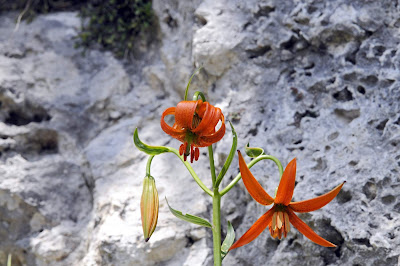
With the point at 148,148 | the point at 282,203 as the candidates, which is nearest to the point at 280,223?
the point at 282,203

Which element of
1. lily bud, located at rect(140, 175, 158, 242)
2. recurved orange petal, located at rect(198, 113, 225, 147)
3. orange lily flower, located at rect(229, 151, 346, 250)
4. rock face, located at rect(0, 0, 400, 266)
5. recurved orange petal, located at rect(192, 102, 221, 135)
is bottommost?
rock face, located at rect(0, 0, 400, 266)

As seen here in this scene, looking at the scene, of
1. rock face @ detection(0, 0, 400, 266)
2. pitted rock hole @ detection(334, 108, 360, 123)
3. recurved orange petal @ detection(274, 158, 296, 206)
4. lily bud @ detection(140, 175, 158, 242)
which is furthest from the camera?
pitted rock hole @ detection(334, 108, 360, 123)

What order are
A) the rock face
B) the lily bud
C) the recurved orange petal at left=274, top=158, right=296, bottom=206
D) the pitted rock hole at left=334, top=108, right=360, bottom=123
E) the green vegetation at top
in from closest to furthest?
the recurved orange petal at left=274, top=158, right=296, bottom=206
the lily bud
the rock face
the pitted rock hole at left=334, top=108, right=360, bottom=123
the green vegetation at top

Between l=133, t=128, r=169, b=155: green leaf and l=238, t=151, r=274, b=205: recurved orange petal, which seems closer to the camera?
l=238, t=151, r=274, b=205: recurved orange petal

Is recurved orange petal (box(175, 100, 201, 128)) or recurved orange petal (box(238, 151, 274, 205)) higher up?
recurved orange petal (box(175, 100, 201, 128))

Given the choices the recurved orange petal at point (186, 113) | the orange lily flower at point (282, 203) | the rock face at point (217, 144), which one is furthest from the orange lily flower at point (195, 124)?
the rock face at point (217, 144)

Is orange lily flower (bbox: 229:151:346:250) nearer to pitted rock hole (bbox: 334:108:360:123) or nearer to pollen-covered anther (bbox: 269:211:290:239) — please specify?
pollen-covered anther (bbox: 269:211:290:239)

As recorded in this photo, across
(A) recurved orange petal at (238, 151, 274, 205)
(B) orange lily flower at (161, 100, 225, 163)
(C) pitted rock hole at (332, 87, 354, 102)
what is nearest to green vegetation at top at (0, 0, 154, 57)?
(C) pitted rock hole at (332, 87, 354, 102)
